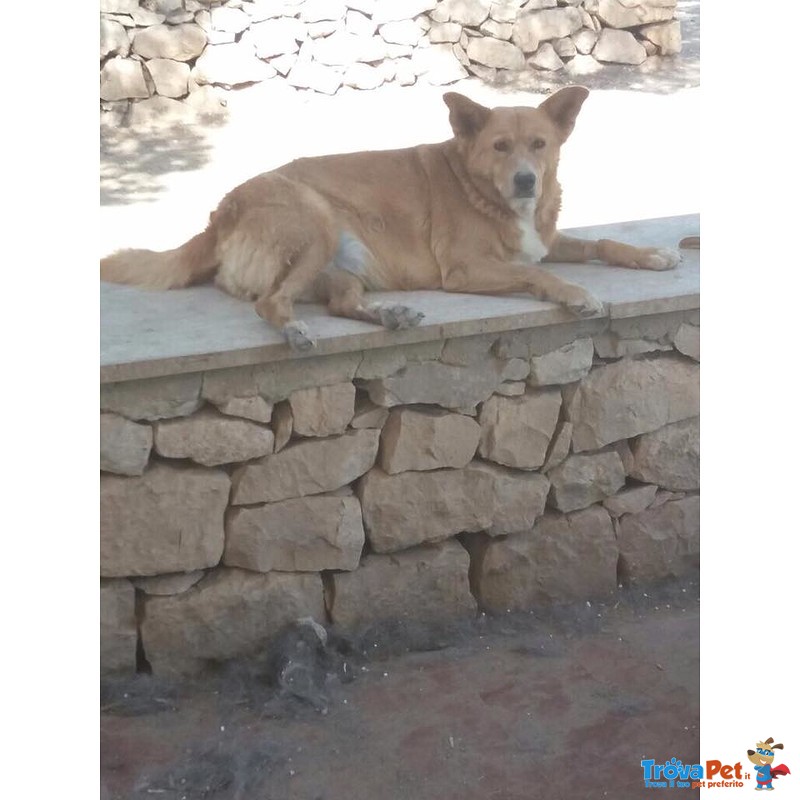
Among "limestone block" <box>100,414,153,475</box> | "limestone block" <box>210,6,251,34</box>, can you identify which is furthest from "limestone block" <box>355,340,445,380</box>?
"limestone block" <box>210,6,251,34</box>

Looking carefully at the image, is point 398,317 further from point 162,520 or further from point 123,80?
point 123,80

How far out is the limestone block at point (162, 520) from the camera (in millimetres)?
2467

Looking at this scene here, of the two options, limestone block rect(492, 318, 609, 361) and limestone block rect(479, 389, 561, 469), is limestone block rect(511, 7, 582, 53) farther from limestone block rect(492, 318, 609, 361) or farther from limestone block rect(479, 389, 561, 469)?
limestone block rect(479, 389, 561, 469)

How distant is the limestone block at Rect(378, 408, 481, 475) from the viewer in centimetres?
271

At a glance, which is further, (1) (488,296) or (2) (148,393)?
(1) (488,296)

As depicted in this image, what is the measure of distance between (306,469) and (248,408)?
239mm

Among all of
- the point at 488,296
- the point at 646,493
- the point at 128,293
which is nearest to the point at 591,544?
the point at 646,493

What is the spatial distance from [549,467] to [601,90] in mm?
4721

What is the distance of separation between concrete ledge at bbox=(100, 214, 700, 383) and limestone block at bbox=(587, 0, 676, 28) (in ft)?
15.2

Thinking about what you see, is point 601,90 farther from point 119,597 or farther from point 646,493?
point 119,597

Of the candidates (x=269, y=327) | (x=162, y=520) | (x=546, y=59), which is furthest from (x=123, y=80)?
(x=162, y=520)

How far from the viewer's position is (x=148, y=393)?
242 cm

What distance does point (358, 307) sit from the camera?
8.82ft
